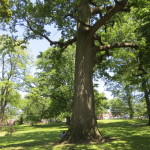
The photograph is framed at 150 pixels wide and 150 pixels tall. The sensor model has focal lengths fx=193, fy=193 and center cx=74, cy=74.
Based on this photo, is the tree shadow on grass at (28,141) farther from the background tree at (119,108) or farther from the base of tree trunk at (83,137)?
the background tree at (119,108)

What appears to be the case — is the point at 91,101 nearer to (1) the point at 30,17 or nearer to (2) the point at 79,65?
(2) the point at 79,65

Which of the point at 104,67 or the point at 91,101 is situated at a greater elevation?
the point at 104,67

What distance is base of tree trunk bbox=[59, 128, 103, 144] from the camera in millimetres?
9953

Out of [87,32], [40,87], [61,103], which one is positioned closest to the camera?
[87,32]

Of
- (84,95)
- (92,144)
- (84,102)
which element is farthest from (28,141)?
(92,144)

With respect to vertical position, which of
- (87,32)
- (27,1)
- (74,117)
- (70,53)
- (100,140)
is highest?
(70,53)

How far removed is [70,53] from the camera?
3011 centimetres

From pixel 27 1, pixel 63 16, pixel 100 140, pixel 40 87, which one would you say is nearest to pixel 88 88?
pixel 100 140

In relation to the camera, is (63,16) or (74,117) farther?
(63,16)

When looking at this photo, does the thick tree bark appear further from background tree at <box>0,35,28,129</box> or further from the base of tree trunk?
background tree at <box>0,35,28,129</box>

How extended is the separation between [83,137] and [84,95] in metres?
2.26

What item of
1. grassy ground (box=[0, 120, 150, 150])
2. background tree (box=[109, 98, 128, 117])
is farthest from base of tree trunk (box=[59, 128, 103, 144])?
background tree (box=[109, 98, 128, 117])

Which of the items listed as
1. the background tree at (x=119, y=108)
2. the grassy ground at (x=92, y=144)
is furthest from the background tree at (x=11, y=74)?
the background tree at (x=119, y=108)

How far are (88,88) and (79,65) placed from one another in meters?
1.53
